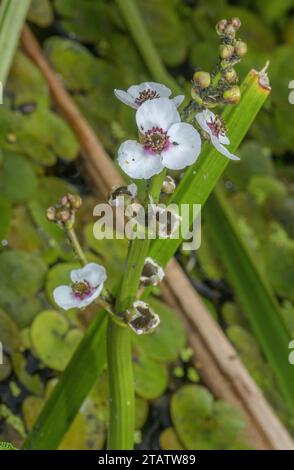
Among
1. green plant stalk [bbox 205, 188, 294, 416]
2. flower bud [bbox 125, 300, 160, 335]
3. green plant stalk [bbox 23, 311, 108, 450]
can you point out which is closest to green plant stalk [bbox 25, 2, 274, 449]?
green plant stalk [bbox 23, 311, 108, 450]

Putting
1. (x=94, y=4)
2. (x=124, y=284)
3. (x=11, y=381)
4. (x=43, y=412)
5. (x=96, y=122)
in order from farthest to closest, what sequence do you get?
(x=94, y=4)
(x=96, y=122)
(x=11, y=381)
(x=43, y=412)
(x=124, y=284)

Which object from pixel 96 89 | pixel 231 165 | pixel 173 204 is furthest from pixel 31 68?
pixel 173 204

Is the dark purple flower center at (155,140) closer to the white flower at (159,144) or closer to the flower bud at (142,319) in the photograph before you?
the white flower at (159,144)

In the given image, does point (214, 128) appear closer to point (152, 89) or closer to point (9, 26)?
point (152, 89)

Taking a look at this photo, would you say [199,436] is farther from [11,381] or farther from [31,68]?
[31,68]

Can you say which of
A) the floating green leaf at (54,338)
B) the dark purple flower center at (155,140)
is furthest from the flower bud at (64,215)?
the floating green leaf at (54,338)

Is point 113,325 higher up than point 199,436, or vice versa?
point 113,325

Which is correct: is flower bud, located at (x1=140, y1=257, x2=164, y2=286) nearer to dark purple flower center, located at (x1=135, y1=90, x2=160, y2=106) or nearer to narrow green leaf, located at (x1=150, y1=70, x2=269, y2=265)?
narrow green leaf, located at (x1=150, y1=70, x2=269, y2=265)
